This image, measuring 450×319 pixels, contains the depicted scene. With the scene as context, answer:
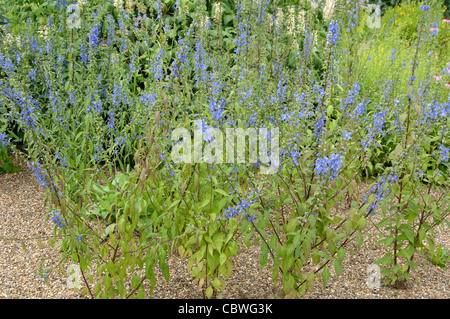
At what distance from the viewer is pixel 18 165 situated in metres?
4.75

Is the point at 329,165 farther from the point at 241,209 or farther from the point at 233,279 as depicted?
the point at 233,279

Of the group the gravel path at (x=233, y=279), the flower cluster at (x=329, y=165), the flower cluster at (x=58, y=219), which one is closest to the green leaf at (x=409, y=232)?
the gravel path at (x=233, y=279)

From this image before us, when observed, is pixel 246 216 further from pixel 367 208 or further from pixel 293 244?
pixel 367 208

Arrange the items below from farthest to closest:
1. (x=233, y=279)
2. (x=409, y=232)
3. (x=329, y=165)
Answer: (x=233, y=279)
(x=409, y=232)
(x=329, y=165)

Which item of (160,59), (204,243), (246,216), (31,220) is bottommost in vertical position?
(31,220)

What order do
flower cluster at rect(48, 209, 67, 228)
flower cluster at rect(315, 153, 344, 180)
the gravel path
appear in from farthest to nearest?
the gravel path
flower cluster at rect(48, 209, 67, 228)
flower cluster at rect(315, 153, 344, 180)

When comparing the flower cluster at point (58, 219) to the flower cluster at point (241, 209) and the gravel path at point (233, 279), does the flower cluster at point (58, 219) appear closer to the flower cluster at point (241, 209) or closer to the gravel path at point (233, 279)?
the gravel path at point (233, 279)

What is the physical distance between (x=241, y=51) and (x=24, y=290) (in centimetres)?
234

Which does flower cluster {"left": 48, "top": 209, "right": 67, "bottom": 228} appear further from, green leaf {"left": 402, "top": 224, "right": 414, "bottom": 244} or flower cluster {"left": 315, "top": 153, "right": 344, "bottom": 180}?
green leaf {"left": 402, "top": 224, "right": 414, "bottom": 244}

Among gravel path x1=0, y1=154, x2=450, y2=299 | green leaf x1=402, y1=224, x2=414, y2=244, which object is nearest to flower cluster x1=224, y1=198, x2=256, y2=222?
gravel path x1=0, y1=154, x2=450, y2=299

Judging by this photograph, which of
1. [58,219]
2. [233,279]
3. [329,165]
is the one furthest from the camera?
[233,279]

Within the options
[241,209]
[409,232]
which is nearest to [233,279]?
[241,209]

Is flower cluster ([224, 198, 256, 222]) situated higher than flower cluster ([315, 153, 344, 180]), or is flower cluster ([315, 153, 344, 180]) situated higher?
flower cluster ([315, 153, 344, 180])

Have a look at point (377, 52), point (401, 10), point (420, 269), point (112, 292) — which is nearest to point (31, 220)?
point (112, 292)
